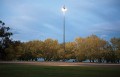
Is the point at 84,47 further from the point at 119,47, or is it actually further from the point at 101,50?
the point at 119,47

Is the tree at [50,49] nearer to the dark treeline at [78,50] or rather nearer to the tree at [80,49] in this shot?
the dark treeline at [78,50]

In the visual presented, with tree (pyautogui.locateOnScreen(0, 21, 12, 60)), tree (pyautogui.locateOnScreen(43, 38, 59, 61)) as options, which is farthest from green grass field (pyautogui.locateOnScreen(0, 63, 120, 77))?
tree (pyautogui.locateOnScreen(43, 38, 59, 61))

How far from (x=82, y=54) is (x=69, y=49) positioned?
277 inches

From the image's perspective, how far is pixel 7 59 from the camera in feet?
180

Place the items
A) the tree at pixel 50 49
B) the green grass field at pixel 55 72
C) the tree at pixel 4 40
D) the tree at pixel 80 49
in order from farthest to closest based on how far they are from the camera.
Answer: the tree at pixel 50 49 < the tree at pixel 80 49 < the tree at pixel 4 40 < the green grass field at pixel 55 72

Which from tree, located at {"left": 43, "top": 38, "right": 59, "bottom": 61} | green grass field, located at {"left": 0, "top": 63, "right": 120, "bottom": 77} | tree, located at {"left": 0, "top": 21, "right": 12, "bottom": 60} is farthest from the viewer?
tree, located at {"left": 43, "top": 38, "right": 59, "bottom": 61}

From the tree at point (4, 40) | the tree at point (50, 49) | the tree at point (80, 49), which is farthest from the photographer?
the tree at point (50, 49)

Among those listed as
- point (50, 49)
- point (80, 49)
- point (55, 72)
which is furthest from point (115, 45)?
point (55, 72)

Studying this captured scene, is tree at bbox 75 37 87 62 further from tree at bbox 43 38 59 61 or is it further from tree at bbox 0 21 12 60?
tree at bbox 0 21 12 60

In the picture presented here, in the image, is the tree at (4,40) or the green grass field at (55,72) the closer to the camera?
the green grass field at (55,72)

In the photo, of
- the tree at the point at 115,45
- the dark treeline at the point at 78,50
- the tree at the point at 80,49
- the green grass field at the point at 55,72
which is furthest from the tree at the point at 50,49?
the green grass field at the point at 55,72

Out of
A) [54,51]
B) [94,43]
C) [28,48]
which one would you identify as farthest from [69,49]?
[28,48]

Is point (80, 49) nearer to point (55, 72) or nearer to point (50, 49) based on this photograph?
point (50, 49)

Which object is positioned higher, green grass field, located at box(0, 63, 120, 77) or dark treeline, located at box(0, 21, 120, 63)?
dark treeline, located at box(0, 21, 120, 63)
